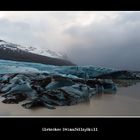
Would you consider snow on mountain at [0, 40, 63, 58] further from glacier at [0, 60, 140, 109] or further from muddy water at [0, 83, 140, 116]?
muddy water at [0, 83, 140, 116]

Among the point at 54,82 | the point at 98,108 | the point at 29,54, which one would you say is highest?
the point at 29,54

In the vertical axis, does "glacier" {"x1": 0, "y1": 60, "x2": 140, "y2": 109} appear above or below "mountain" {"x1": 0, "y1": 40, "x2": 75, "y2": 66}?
below

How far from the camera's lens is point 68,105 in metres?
1.85

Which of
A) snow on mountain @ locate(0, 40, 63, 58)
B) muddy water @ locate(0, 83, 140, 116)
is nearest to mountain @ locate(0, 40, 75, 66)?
snow on mountain @ locate(0, 40, 63, 58)

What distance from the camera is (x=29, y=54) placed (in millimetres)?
1902

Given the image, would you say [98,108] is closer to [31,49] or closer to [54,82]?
[54,82]

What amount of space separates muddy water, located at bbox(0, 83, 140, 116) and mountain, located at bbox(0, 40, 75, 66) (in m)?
0.20

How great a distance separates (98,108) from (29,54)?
40cm

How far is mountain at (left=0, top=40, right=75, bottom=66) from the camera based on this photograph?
6.17 ft

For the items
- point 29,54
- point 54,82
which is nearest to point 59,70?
point 54,82

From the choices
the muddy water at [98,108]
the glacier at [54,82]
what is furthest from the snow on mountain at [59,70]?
the muddy water at [98,108]
